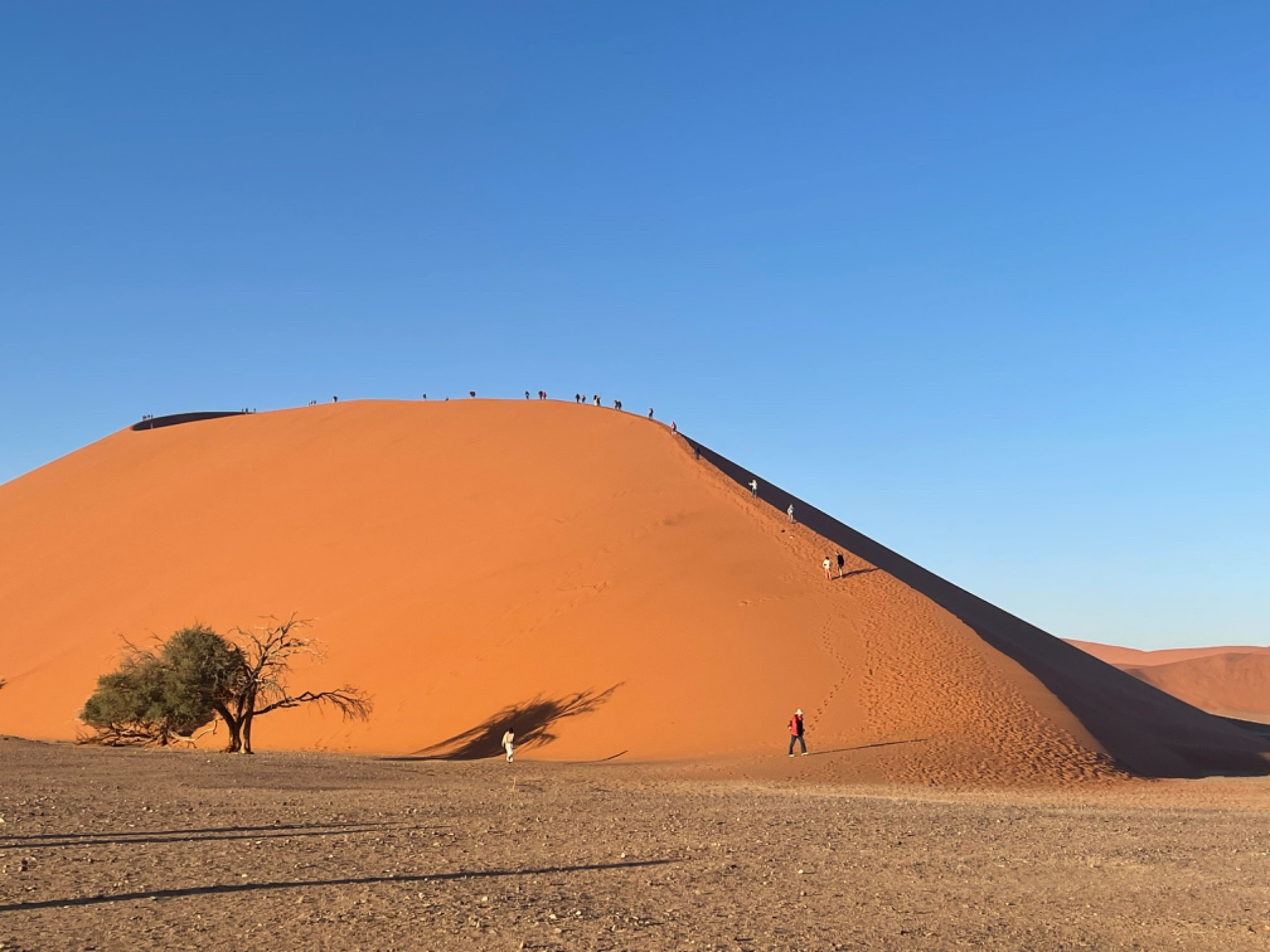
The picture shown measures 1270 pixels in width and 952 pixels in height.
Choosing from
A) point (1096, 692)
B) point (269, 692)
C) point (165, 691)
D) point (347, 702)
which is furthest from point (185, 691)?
point (1096, 692)

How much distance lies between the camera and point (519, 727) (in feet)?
90.4

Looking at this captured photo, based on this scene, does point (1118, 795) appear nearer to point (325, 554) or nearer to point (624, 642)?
point (624, 642)

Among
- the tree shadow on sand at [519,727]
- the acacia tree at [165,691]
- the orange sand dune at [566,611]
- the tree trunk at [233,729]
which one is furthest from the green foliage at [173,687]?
the tree shadow on sand at [519,727]

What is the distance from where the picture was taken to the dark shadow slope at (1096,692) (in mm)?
29719

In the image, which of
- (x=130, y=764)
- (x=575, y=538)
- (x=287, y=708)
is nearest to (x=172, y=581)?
(x=287, y=708)

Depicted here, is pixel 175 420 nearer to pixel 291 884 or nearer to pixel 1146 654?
pixel 291 884

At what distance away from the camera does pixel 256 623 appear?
37688 mm

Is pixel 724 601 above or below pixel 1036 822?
above

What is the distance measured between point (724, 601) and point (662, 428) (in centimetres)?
1962

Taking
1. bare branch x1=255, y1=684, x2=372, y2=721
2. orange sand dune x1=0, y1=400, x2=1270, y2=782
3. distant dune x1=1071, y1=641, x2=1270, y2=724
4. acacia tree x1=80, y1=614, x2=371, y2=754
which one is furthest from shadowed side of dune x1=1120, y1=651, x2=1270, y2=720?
acacia tree x1=80, y1=614, x2=371, y2=754

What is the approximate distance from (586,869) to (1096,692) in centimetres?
3022

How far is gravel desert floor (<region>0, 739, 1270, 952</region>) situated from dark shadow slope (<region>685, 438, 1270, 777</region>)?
13.1 m

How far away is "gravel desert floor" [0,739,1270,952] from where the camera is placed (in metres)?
7.27

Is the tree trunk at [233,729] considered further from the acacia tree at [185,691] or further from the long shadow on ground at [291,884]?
the long shadow on ground at [291,884]
